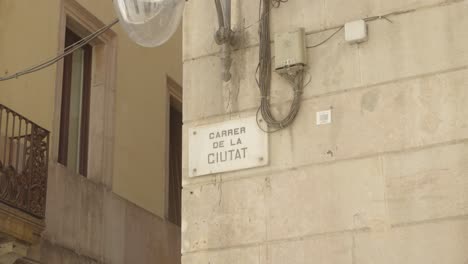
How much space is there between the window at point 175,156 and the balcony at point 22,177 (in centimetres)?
526

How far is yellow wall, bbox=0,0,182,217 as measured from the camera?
46.9 ft

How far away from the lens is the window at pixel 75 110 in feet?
52.0

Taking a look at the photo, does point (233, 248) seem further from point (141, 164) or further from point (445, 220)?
point (141, 164)

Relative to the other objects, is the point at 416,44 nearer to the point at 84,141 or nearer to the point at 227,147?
the point at 227,147

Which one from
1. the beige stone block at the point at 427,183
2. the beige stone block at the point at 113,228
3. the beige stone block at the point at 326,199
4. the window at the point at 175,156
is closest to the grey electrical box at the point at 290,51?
the beige stone block at the point at 326,199

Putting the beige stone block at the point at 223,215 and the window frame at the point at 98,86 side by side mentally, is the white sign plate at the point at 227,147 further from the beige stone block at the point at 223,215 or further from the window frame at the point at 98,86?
the window frame at the point at 98,86

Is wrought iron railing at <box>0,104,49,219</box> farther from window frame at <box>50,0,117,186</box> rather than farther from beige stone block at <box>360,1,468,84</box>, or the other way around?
beige stone block at <box>360,1,468,84</box>

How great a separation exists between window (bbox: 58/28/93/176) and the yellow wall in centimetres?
60

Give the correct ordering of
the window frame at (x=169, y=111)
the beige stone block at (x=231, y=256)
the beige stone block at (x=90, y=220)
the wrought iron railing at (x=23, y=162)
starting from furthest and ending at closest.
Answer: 1. the window frame at (x=169, y=111)
2. the beige stone block at (x=90, y=220)
3. the wrought iron railing at (x=23, y=162)
4. the beige stone block at (x=231, y=256)

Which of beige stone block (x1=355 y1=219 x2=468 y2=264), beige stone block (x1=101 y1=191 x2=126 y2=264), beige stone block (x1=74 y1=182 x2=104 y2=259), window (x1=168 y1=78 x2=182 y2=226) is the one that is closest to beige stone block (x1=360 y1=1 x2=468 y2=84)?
beige stone block (x1=355 y1=219 x2=468 y2=264)

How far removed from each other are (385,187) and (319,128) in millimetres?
740

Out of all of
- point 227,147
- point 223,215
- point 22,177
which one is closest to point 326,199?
point 223,215

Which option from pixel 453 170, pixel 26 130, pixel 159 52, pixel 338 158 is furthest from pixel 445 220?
pixel 159 52

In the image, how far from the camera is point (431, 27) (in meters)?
7.12
